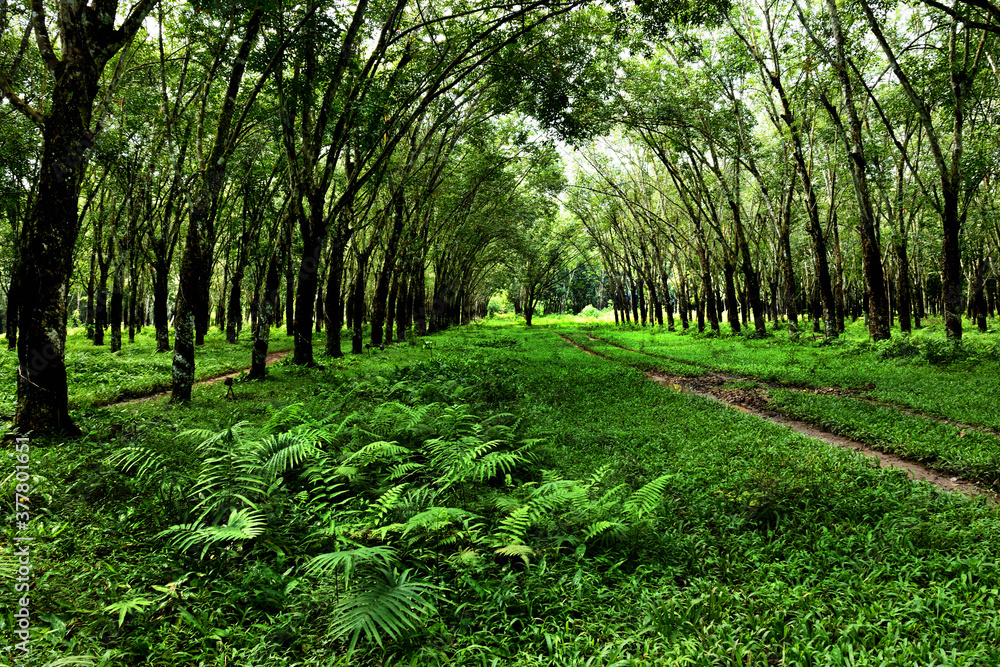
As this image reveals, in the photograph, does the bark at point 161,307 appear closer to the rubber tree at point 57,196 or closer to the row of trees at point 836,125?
the rubber tree at point 57,196

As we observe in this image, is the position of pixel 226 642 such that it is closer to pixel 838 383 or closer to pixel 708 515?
pixel 708 515

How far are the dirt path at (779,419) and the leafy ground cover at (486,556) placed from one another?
2.21 feet

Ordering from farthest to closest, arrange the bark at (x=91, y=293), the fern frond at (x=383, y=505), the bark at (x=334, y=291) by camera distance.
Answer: the bark at (x=91, y=293)
the bark at (x=334, y=291)
the fern frond at (x=383, y=505)

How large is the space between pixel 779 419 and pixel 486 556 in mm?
7277

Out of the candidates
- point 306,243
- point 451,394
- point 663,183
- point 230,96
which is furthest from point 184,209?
point 663,183

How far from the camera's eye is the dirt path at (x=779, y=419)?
561 cm

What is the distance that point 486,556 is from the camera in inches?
158

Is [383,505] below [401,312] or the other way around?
below

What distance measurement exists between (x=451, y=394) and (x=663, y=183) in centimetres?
2895

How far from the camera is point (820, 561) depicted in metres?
3.94

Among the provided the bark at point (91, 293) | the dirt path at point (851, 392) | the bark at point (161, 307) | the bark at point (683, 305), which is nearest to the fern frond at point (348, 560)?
the dirt path at point (851, 392)

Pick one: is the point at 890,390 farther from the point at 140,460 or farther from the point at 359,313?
the point at 359,313

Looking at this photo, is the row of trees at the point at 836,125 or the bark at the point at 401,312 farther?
the bark at the point at 401,312

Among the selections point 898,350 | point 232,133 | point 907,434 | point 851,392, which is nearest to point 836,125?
point 898,350
